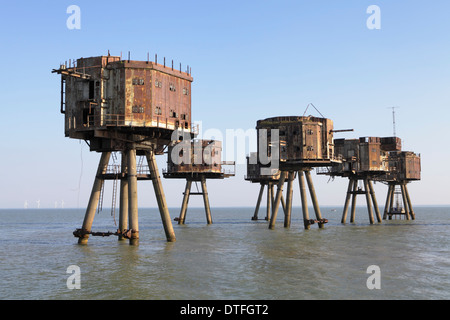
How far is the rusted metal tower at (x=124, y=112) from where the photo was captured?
29.8m

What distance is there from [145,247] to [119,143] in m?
7.29

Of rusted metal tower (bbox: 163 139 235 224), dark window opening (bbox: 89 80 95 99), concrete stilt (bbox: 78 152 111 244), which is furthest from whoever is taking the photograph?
rusted metal tower (bbox: 163 139 235 224)

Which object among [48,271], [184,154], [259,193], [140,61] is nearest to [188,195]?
[184,154]

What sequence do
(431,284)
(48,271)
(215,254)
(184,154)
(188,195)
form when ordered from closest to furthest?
(431,284)
(48,271)
(215,254)
(184,154)
(188,195)

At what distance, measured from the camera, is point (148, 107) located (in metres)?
30.0

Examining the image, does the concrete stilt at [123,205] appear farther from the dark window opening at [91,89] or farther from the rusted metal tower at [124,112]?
the dark window opening at [91,89]

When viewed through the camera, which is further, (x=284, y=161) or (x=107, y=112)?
(x=284, y=161)

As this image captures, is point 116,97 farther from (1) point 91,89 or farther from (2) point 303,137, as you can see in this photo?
(2) point 303,137

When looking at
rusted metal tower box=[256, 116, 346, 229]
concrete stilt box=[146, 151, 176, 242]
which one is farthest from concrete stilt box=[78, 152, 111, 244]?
rusted metal tower box=[256, 116, 346, 229]

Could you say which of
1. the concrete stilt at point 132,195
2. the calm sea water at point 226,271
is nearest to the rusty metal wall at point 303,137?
the calm sea water at point 226,271

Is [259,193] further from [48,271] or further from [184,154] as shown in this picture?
[48,271]

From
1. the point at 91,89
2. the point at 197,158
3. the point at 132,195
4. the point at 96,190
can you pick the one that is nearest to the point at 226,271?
the point at 132,195

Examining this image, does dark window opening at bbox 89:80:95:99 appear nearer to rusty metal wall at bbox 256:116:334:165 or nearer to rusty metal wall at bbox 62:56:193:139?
rusty metal wall at bbox 62:56:193:139

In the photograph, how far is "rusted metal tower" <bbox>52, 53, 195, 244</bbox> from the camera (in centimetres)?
2980
